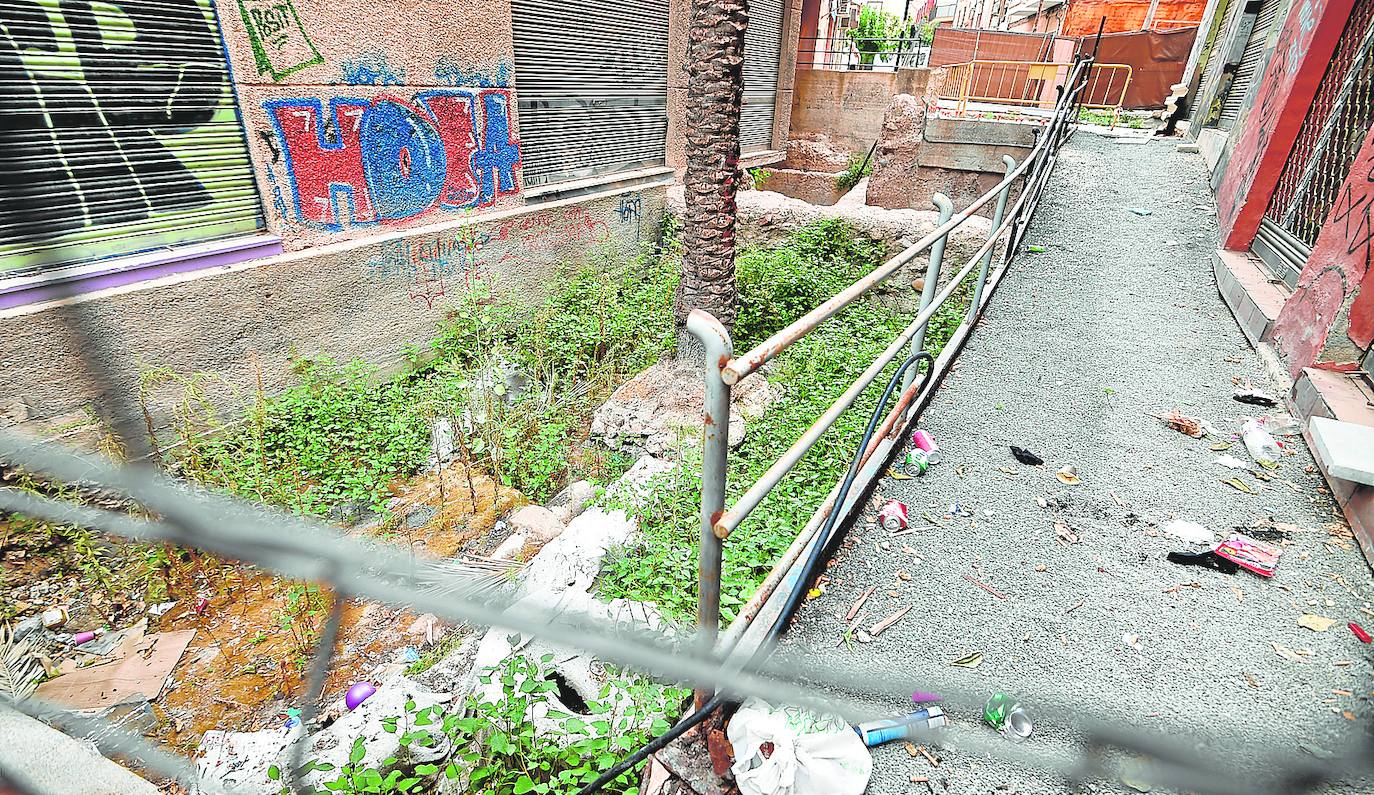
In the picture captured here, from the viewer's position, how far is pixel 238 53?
14.6ft

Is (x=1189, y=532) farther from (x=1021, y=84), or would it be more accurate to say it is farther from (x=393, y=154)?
(x=1021, y=84)

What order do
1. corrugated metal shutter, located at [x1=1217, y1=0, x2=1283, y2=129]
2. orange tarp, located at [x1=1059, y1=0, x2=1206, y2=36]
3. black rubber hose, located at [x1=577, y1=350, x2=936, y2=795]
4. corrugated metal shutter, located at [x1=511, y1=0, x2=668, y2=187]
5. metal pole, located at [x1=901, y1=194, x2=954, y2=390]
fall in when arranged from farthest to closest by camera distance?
orange tarp, located at [x1=1059, y1=0, x2=1206, y2=36] < corrugated metal shutter, located at [x1=1217, y1=0, x2=1283, y2=129] < corrugated metal shutter, located at [x1=511, y1=0, x2=668, y2=187] < metal pole, located at [x1=901, y1=194, x2=954, y2=390] < black rubber hose, located at [x1=577, y1=350, x2=936, y2=795]

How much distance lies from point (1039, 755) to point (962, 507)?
118 cm

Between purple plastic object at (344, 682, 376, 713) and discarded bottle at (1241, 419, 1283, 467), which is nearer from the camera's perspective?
purple plastic object at (344, 682, 376, 713)

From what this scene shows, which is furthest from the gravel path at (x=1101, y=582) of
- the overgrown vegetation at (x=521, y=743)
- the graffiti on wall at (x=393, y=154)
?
the graffiti on wall at (x=393, y=154)

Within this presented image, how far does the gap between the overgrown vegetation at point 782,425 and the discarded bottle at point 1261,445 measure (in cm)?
187

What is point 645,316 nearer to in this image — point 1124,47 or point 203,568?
point 203,568

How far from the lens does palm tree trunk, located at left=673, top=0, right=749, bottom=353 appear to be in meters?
4.76

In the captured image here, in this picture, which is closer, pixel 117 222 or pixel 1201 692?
pixel 1201 692

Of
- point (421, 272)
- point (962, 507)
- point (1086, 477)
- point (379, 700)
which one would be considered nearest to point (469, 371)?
point (421, 272)

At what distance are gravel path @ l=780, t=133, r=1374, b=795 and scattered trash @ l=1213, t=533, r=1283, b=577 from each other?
0.15 feet

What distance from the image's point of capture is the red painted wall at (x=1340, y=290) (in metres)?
3.43

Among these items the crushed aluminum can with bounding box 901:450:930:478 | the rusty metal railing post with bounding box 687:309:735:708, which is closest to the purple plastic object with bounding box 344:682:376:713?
the rusty metal railing post with bounding box 687:309:735:708

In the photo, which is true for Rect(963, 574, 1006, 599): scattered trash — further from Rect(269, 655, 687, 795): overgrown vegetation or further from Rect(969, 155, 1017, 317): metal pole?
Rect(969, 155, 1017, 317): metal pole
